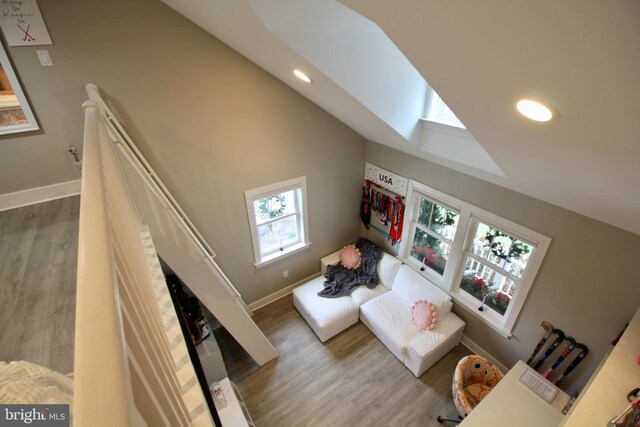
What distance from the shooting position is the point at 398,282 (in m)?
4.01

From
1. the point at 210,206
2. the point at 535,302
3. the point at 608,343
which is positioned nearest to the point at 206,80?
the point at 210,206

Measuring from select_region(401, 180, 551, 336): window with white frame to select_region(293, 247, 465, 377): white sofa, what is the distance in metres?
0.27

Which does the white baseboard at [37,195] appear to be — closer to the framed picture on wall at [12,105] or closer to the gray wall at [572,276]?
the framed picture on wall at [12,105]

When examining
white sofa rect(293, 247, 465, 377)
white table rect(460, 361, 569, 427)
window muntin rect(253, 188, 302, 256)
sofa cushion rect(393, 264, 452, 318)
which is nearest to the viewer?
white table rect(460, 361, 569, 427)

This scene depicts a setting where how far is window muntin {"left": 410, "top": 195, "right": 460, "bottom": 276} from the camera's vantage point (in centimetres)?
360

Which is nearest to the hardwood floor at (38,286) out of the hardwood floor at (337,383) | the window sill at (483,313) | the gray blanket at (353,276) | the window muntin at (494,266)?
the hardwood floor at (337,383)

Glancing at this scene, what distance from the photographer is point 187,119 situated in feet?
9.40

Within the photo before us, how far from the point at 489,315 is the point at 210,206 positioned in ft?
11.3

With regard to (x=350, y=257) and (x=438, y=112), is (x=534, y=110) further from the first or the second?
(x=350, y=257)

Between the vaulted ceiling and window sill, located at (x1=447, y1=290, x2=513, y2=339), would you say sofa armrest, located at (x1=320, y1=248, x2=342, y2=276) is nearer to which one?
window sill, located at (x1=447, y1=290, x2=513, y2=339)

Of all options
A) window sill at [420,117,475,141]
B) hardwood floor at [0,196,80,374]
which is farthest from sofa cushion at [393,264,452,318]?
hardwood floor at [0,196,80,374]

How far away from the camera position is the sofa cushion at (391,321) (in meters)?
3.49

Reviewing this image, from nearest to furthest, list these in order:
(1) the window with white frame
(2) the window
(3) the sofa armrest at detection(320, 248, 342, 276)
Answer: (1) the window with white frame → (2) the window → (3) the sofa armrest at detection(320, 248, 342, 276)

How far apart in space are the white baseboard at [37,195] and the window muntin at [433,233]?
3.70 metres
